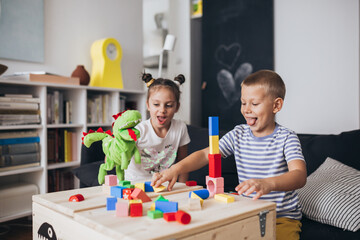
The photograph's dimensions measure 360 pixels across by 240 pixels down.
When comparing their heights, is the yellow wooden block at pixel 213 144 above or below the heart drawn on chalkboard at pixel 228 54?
below

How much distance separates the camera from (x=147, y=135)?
63.9 inches

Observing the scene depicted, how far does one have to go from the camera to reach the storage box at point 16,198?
6.72 feet

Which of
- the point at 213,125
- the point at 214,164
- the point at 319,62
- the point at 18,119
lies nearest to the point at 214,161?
the point at 214,164

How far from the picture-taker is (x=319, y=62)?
299 centimetres

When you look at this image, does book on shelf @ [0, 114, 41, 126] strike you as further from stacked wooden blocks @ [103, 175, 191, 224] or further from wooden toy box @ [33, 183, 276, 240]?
stacked wooden blocks @ [103, 175, 191, 224]

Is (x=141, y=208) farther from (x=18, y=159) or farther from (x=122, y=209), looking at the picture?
(x=18, y=159)

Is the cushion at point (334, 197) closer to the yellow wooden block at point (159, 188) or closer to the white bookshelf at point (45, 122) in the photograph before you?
the yellow wooden block at point (159, 188)

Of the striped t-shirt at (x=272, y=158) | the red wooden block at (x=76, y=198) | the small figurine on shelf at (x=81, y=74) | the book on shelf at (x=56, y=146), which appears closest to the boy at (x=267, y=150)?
the striped t-shirt at (x=272, y=158)

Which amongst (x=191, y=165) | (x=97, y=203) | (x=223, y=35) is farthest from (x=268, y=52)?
(x=97, y=203)

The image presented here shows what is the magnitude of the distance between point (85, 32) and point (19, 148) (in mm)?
1250

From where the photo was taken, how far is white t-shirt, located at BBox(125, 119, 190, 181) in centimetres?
160

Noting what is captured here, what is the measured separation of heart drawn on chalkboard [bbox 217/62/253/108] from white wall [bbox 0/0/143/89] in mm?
924

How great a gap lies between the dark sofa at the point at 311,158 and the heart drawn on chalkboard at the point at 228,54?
155cm

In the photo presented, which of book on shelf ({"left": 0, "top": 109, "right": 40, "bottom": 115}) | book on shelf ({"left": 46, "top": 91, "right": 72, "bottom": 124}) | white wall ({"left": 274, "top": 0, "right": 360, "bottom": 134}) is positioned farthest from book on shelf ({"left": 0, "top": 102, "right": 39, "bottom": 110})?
white wall ({"left": 274, "top": 0, "right": 360, "bottom": 134})
